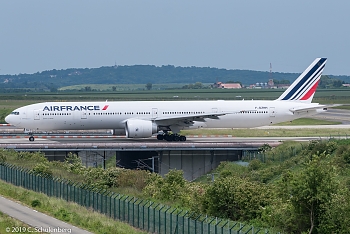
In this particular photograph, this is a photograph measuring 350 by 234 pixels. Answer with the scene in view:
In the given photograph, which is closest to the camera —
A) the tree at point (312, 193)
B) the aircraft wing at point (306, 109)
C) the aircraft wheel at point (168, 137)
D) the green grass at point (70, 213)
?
the tree at point (312, 193)

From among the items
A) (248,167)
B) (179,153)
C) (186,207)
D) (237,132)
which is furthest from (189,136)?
(186,207)

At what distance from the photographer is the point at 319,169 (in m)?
26.1

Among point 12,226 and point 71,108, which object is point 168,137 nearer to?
point 71,108

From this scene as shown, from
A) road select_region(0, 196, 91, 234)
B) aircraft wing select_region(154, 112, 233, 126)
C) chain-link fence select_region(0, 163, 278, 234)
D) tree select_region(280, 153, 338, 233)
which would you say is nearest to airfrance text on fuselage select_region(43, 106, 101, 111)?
aircraft wing select_region(154, 112, 233, 126)

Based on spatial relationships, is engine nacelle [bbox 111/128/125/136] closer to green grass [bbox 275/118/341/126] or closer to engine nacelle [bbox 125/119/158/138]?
engine nacelle [bbox 125/119/158/138]

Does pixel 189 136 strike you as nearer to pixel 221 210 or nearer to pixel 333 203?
pixel 221 210

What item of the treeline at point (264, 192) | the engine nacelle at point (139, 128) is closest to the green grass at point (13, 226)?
the treeline at point (264, 192)

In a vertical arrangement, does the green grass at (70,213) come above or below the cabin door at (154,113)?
below

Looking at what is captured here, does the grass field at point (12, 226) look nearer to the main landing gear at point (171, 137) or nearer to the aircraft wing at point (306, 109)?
the main landing gear at point (171, 137)

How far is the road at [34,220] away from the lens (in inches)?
1121

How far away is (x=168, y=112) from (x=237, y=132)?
12.7 m

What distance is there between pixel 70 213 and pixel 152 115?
33650mm

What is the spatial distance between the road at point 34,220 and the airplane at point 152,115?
28.0 m

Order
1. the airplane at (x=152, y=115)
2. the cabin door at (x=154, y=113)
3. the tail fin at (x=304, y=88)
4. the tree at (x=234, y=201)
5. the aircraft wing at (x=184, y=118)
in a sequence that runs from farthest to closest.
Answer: the tail fin at (x=304, y=88)
the cabin door at (x=154, y=113)
the airplane at (x=152, y=115)
the aircraft wing at (x=184, y=118)
the tree at (x=234, y=201)
